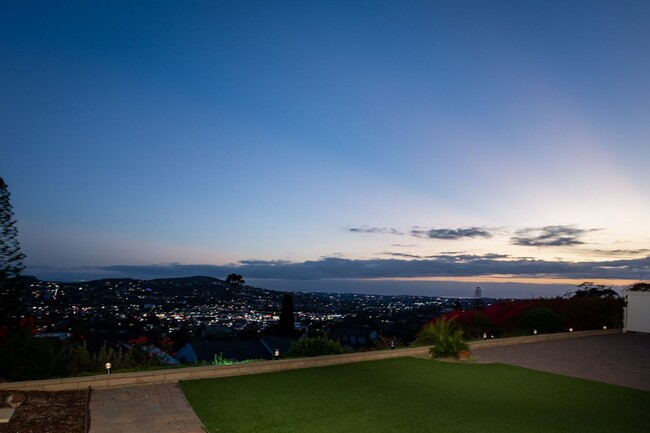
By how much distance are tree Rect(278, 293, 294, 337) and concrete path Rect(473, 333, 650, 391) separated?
20.3 m

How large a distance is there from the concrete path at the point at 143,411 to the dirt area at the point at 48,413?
0.17 metres

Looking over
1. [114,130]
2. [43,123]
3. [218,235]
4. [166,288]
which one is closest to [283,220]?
[218,235]

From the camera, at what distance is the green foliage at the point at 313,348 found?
1016 centimetres

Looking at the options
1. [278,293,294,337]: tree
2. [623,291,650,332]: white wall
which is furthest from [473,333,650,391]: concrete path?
[278,293,294,337]: tree

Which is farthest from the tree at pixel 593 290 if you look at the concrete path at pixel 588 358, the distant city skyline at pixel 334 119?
the concrete path at pixel 588 358

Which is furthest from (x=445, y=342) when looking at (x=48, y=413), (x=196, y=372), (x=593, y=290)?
(x=593, y=290)

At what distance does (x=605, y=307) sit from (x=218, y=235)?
1988 cm

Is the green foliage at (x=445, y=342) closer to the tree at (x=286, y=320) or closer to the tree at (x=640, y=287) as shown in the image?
the tree at (x=640, y=287)

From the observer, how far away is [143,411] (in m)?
6.08

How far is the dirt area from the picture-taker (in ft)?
17.3

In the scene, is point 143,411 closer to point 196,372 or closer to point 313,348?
point 196,372

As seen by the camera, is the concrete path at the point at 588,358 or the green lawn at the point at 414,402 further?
the concrete path at the point at 588,358

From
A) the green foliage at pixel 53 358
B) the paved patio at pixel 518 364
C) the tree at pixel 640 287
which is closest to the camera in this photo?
the paved patio at pixel 518 364

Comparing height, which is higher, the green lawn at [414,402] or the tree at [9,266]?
the tree at [9,266]
